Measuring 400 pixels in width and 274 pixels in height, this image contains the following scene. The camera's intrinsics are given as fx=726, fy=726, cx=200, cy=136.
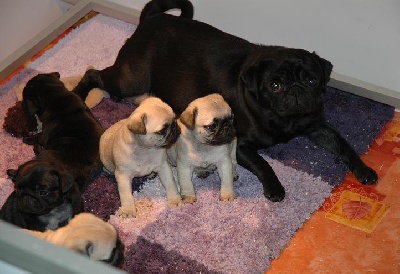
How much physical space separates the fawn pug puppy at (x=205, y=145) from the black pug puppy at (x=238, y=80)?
170mm

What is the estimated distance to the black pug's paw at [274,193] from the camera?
3244mm

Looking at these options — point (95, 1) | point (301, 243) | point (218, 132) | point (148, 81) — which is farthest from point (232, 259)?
point (95, 1)

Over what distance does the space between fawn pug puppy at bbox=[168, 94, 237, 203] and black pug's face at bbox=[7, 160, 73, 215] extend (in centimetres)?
58

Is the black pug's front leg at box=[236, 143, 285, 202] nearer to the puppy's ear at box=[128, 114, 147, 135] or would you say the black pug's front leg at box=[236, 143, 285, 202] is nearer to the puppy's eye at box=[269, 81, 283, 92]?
the puppy's eye at box=[269, 81, 283, 92]

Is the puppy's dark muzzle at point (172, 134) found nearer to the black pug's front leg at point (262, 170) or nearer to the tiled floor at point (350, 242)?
the black pug's front leg at point (262, 170)

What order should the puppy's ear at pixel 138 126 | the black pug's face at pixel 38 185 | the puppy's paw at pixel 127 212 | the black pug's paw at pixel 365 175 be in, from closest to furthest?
the black pug's face at pixel 38 185
the puppy's ear at pixel 138 126
the puppy's paw at pixel 127 212
the black pug's paw at pixel 365 175

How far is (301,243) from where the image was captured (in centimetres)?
311

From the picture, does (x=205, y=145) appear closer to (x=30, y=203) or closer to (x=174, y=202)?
(x=174, y=202)

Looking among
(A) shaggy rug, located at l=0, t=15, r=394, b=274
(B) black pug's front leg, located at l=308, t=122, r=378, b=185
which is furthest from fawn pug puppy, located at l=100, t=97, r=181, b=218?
(B) black pug's front leg, located at l=308, t=122, r=378, b=185

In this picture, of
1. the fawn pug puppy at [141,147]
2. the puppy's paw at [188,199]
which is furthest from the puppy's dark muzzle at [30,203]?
the puppy's paw at [188,199]

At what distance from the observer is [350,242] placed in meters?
3.11

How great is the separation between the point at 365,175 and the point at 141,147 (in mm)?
1069

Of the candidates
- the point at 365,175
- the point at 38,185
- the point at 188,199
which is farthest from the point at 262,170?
the point at 38,185

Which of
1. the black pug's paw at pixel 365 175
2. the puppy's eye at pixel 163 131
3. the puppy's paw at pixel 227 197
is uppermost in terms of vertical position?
the puppy's eye at pixel 163 131
